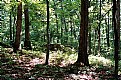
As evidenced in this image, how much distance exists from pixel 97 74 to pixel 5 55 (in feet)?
25.9

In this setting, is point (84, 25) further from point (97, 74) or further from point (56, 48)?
point (56, 48)

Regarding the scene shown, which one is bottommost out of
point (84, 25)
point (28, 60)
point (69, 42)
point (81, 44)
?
point (69, 42)

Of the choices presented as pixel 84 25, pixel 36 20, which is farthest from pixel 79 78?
pixel 36 20

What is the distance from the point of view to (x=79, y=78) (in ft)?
42.8

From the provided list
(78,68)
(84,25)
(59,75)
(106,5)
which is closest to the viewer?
(59,75)

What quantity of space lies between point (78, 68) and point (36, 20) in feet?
48.1

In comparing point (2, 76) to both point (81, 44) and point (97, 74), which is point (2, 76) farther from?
point (81, 44)

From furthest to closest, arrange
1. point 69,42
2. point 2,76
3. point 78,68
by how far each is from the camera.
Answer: point 69,42 → point 78,68 → point 2,76

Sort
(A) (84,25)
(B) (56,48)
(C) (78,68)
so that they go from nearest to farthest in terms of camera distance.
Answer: (C) (78,68) → (A) (84,25) → (B) (56,48)

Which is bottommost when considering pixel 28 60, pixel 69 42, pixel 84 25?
pixel 69 42

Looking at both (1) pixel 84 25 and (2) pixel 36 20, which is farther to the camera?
(2) pixel 36 20

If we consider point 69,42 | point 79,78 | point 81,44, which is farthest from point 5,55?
point 69,42

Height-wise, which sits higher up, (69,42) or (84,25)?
(84,25)

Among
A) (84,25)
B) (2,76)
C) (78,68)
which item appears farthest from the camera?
(84,25)
